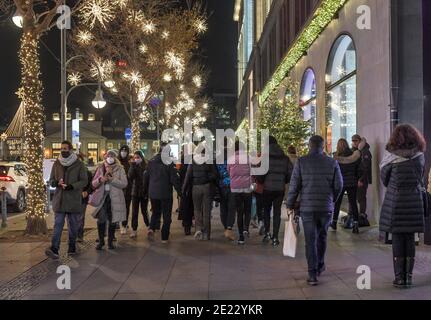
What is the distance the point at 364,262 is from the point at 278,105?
10911 millimetres

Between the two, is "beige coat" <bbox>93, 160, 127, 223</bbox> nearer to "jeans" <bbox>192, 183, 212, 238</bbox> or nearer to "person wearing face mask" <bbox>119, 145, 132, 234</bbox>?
"jeans" <bbox>192, 183, 212, 238</bbox>

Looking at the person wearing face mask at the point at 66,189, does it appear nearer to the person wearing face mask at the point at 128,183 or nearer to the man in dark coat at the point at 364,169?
the person wearing face mask at the point at 128,183

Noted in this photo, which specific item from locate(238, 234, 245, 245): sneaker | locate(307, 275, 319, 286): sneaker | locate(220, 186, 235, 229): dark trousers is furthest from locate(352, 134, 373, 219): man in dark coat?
locate(307, 275, 319, 286): sneaker

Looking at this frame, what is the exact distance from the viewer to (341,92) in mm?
17484

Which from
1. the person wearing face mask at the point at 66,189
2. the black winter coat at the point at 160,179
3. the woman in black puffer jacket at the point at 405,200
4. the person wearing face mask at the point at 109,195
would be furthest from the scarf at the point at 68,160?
the woman in black puffer jacket at the point at 405,200

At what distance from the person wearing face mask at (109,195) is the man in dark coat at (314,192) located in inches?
155

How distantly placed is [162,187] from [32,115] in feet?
11.6

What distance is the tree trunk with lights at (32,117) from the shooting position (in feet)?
39.8

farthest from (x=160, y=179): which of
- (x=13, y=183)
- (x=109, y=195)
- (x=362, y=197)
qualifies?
(x=13, y=183)

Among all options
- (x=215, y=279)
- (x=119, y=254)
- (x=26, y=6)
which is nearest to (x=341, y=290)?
(x=215, y=279)

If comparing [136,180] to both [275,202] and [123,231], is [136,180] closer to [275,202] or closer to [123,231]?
[123,231]

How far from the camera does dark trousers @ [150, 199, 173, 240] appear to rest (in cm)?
1091
